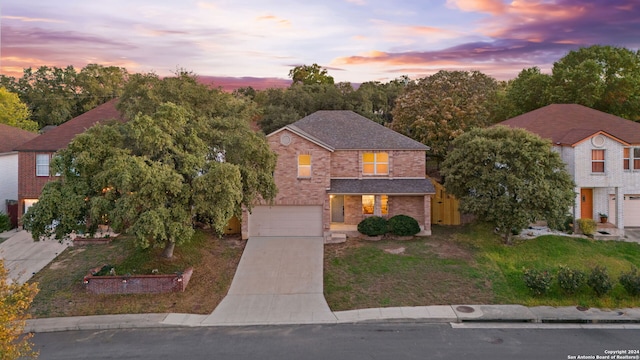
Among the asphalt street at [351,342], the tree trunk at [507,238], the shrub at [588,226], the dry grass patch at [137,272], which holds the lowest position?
the asphalt street at [351,342]

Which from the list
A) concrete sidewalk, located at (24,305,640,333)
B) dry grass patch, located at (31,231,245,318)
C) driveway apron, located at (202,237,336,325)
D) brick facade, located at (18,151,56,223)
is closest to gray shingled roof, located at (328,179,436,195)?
driveway apron, located at (202,237,336,325)

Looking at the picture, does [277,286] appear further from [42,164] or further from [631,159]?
[631,159]

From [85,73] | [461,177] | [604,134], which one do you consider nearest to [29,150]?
Result: [461,177]

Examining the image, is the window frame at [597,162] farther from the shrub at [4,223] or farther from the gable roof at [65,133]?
the shrub at [4,223]

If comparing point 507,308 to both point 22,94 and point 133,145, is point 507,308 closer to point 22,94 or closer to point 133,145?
point 133,145

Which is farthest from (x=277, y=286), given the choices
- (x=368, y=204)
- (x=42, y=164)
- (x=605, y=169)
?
(x=605, y=169)

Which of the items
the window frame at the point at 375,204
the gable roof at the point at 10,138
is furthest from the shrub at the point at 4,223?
the window frame at the point at 375,204

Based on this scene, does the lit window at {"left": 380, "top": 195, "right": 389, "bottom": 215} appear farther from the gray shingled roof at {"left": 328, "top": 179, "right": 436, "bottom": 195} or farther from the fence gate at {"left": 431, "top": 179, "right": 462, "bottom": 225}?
the fence gate at {"left": 431, "top": 179, "right": 462, "bottom": 225}
